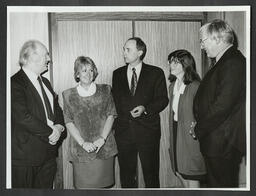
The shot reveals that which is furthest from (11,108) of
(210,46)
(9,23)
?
(210,46)

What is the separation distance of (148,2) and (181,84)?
0.29 meters

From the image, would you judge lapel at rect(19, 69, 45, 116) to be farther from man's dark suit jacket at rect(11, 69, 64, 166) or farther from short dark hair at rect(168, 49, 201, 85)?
short dark hair at rect(168, 49, 201, 85)

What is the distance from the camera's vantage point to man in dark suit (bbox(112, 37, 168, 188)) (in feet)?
4.02

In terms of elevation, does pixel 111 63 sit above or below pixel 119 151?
above

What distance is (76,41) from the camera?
1.23 metres

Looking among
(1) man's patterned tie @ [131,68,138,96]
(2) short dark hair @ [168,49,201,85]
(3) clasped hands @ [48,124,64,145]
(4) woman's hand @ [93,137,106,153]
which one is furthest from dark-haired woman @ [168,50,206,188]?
(3) clasped hands @ [48,124,64,145]

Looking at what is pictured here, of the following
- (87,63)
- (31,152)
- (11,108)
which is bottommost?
(31,152)

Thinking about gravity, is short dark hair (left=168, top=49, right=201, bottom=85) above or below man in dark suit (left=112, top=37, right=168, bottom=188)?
above

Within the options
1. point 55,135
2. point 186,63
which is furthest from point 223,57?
point 55,135

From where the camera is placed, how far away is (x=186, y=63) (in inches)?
48.3

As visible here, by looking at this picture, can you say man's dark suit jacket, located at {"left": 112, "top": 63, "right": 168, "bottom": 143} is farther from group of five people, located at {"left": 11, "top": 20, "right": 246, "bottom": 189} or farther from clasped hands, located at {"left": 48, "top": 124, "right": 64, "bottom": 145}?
clasped hands, located at {"left": 48, "top": 124, "right": 64, "bottom": 145}

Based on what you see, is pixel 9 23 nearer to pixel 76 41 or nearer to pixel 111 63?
pixel 76 41

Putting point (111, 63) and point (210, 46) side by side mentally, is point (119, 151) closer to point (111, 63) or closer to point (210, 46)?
point (111, 63)

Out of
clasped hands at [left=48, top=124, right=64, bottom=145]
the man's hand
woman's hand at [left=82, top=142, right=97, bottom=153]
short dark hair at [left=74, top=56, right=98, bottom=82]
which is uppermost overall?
short dark hair at [left=74, top=56, right=98, bottom=82]
